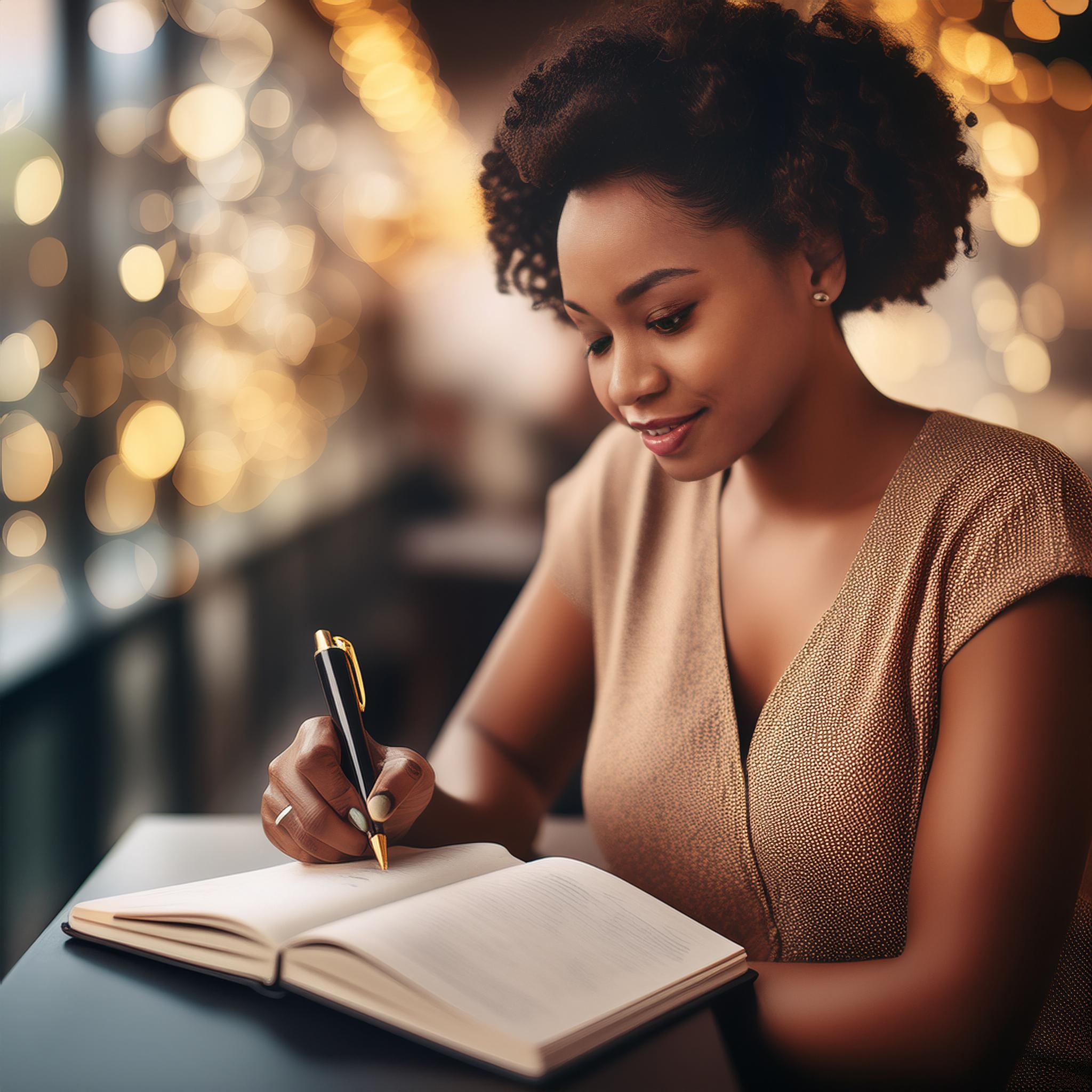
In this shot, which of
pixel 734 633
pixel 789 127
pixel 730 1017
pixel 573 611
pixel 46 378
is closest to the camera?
pixel 730 1017

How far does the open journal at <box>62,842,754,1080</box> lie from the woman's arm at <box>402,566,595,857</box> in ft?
0.87

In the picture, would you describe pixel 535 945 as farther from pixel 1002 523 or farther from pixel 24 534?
pixel 24 534

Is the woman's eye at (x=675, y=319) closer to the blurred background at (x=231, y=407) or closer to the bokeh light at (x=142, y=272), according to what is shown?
the blurred background at (x=231, y=407)

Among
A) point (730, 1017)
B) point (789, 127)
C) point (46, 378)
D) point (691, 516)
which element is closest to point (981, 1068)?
point (730, 1017)

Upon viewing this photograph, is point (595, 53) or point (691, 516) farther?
point (691, 516)

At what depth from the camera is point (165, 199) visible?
222 centimetres

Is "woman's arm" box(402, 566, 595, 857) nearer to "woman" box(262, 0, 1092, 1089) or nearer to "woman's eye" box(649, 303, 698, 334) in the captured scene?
"woman" box(262, 0, 1092, 1089)

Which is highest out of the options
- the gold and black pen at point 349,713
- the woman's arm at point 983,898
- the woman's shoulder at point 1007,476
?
the woman's shoulder at point 1007,476

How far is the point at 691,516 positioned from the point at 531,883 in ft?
1.46

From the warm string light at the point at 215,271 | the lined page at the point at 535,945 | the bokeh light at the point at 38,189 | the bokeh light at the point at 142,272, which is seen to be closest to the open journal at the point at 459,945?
the lined page at the point at 535,945

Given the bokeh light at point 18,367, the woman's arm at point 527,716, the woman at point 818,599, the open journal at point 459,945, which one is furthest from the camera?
the bokeh light at point 18,367

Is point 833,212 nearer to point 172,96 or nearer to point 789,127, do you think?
point 789,127

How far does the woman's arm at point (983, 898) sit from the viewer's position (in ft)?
1.88

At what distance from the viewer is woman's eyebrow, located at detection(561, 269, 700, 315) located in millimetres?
707
